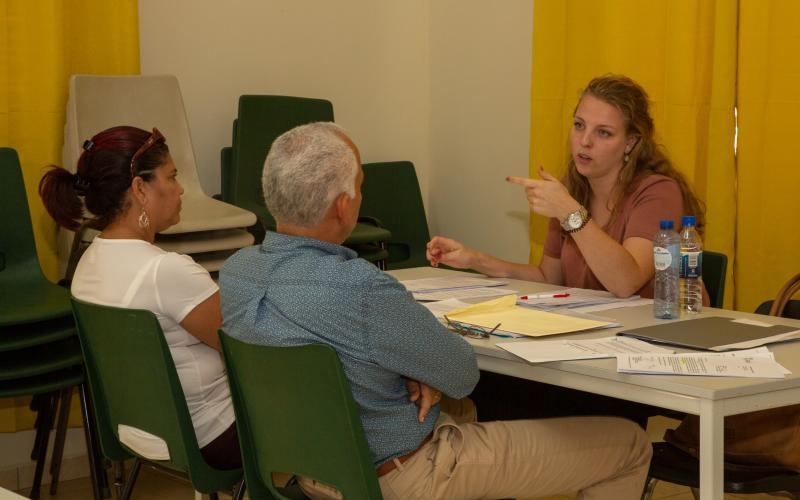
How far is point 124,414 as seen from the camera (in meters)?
2.34

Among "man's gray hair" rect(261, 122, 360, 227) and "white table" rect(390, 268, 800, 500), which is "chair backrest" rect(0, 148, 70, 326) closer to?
"man's gray hair" rect(261, 122, 360, 227)

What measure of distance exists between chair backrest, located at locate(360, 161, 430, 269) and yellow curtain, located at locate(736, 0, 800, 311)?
1.54m

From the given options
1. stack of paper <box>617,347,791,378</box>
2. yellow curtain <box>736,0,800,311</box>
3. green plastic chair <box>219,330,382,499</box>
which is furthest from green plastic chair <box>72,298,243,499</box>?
yellow curtain <box>736,0,800,311</box>

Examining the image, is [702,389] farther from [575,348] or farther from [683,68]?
[683,68]

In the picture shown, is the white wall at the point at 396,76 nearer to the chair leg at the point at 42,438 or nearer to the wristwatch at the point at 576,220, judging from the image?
the chair leg at the point at 42,438

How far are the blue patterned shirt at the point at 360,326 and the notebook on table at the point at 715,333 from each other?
1.34ft

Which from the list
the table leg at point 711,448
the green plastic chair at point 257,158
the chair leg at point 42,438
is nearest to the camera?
the table leg at point 711,448

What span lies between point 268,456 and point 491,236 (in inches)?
114

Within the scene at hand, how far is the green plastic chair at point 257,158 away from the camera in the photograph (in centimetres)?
402

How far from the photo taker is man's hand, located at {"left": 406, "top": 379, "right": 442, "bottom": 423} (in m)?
1.93

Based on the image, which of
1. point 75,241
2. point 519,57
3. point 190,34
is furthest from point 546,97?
point 75,241

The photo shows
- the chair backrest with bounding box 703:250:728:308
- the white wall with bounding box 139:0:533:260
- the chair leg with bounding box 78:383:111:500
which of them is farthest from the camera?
the white wall with bounding box 139:0:533:260

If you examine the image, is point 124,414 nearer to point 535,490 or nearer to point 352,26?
point 535,490

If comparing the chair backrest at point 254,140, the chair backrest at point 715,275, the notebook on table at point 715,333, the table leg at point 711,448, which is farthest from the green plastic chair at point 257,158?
the table leg at point 711,448
